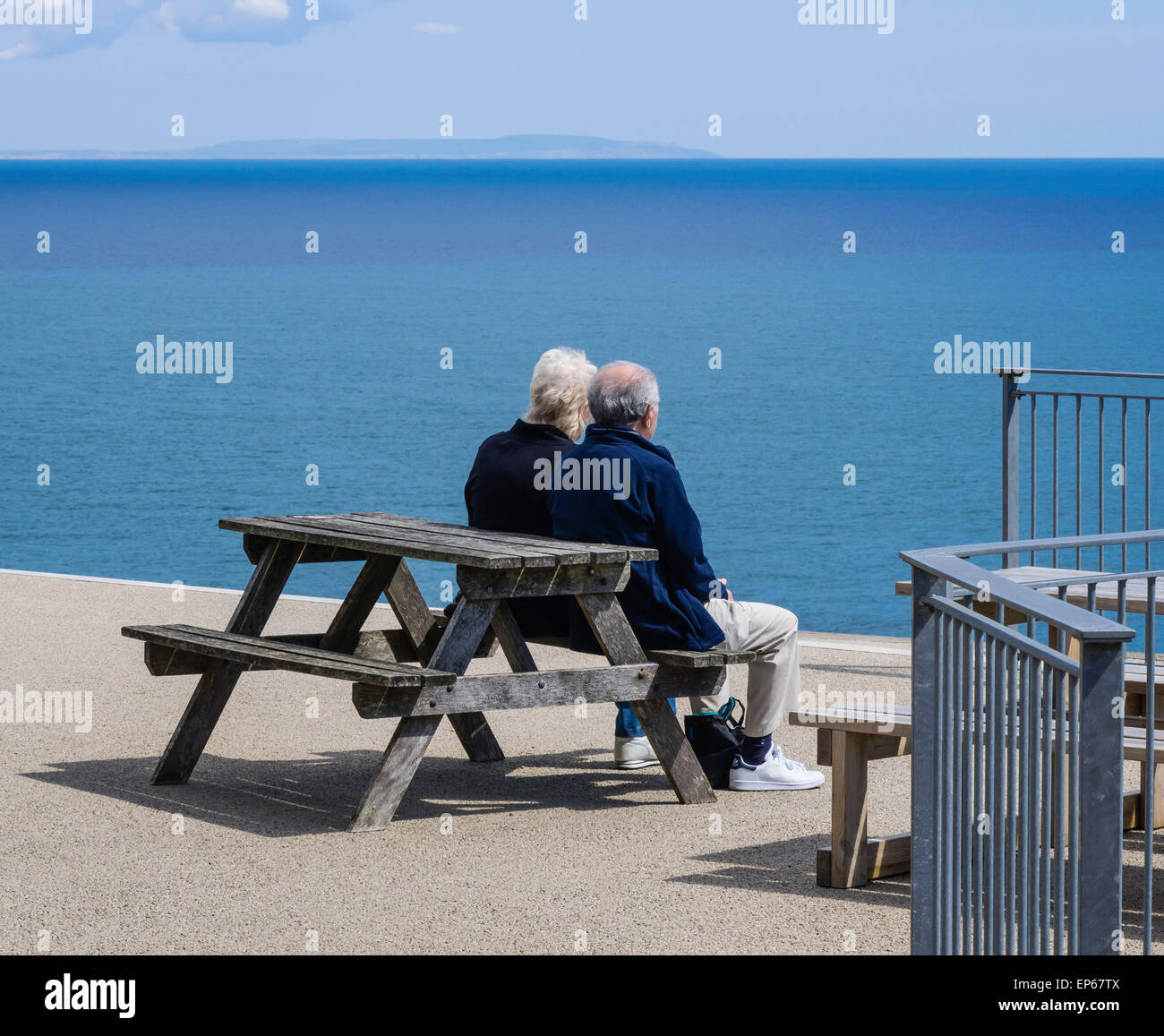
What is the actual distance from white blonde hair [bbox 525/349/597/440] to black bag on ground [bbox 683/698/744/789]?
1.15 m

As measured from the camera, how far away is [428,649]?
6930 mm

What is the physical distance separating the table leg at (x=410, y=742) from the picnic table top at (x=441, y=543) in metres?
0.21

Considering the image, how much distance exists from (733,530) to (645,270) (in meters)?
64.6

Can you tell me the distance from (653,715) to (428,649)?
1.18 m

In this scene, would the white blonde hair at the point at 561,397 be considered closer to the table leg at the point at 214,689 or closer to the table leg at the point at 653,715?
the table leg at the point at 653,715

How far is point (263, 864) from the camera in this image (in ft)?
17.8

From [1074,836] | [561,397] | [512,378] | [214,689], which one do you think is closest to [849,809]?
[1074,836]

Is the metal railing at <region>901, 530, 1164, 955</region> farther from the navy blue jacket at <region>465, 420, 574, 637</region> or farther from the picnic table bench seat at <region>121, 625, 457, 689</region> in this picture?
the navy blue jacket at <region>465, 420, 574, 637</region>

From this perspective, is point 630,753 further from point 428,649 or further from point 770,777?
point 428,649

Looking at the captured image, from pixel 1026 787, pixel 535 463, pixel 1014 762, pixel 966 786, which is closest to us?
pixel 1026 787

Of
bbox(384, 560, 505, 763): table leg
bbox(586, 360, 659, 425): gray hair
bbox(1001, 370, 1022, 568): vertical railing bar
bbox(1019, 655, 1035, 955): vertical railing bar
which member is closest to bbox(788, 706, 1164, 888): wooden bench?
bbox(586, 360, 659, 425): gray hair

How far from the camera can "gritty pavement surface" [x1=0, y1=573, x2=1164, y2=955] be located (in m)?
4.76

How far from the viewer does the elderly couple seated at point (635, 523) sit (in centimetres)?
612

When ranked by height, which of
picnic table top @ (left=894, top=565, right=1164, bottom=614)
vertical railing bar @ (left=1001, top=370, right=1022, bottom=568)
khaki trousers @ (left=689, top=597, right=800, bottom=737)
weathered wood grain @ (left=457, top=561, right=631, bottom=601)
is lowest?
khaki trousers @ (left=689, top=597, right=800, bottom=737)
